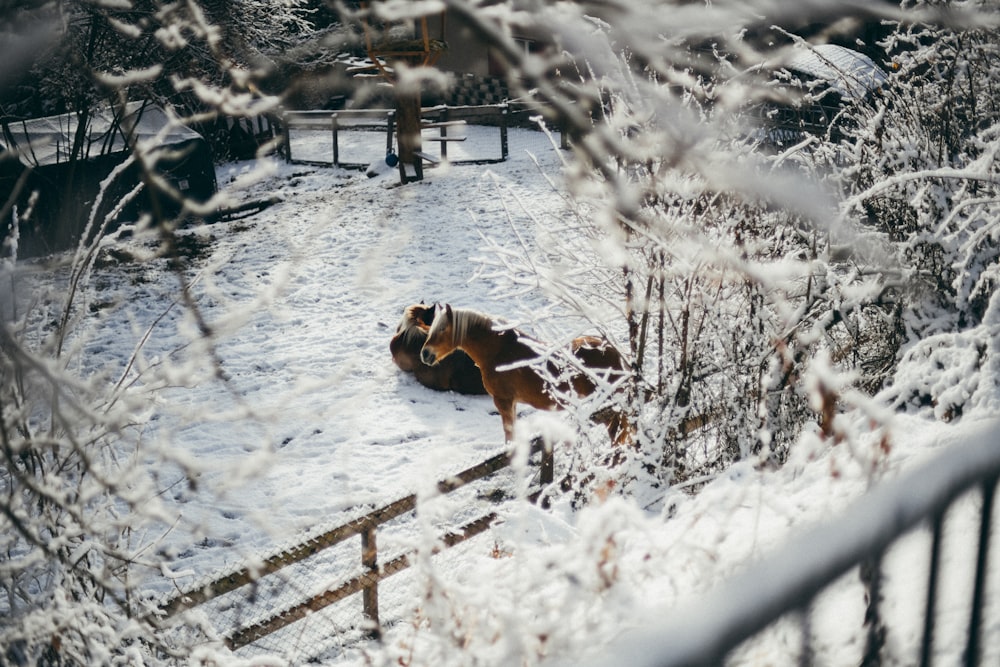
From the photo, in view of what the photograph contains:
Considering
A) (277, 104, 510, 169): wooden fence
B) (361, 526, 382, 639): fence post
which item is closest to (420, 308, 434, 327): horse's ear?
(361, 526, 382, 639): fence post

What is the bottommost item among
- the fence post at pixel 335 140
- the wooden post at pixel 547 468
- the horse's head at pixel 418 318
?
the wooden post at pixel 547 468

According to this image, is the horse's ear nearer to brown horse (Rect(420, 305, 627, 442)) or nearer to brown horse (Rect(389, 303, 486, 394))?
brown horse (Rect(389, 303, 486, 394))

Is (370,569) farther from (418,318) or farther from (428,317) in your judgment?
(418,318)

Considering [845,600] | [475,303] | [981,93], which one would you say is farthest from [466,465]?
[475,303]

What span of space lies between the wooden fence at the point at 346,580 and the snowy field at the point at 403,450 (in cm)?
14

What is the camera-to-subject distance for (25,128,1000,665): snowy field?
241 centimetres

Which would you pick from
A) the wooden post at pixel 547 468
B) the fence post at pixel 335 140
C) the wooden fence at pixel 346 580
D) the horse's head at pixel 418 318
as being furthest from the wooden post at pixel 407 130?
the wooden fence at pixel 346 580

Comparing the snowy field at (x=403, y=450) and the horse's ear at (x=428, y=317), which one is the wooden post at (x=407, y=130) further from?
the horse's ear at (x=428, y=317)

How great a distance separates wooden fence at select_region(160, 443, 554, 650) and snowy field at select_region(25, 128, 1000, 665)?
0.14 m

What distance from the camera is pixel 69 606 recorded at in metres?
2.95

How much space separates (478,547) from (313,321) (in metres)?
5.76

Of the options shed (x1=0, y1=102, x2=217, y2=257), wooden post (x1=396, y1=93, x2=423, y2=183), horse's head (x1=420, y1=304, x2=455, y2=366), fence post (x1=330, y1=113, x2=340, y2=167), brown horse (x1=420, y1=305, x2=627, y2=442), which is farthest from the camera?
fence post (x1=330, y1=113, x2=340, y2=167)

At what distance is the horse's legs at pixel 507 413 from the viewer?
6871mm

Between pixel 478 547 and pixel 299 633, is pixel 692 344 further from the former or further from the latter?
pixel 299 633
